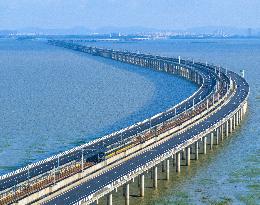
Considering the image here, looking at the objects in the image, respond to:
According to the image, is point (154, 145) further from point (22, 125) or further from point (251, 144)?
point (22, 125)

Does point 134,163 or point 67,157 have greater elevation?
point 134,163

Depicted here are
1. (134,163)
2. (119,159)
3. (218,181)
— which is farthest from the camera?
(218,181)

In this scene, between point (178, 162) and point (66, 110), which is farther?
point (66, 110)

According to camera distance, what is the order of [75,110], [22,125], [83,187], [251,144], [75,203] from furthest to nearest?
[75,110]
[22,125]
[251,144]
[83,187]
[75,203]

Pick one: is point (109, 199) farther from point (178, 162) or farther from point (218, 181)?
point (178, 162)

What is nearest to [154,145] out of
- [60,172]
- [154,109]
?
[60,172]

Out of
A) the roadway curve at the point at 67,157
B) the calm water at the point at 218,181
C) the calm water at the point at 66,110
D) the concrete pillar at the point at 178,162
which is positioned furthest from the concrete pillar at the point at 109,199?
the calm water at the point at 66,110

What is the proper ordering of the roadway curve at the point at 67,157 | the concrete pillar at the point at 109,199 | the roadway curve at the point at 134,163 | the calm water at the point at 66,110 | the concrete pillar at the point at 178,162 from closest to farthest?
the roadway curve at the point at 134,163 → the concrete pillar at the point at 109,199 → the roadway curve at the point at 67,157 → the concrete pillar at the point at 178,162 → the calm water at the point at 66,110

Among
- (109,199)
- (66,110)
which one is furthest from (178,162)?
(66,110)

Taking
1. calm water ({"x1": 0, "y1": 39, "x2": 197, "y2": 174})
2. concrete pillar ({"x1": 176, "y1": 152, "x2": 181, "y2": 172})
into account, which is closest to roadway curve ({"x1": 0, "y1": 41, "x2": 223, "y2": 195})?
calm water ({"x1": 0, "y1": 39, "x2": 197, "y2": 174})

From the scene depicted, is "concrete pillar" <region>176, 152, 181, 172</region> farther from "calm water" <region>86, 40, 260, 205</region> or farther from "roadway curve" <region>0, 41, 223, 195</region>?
"roadway curve" <region>0, 41, 223, 195</region>

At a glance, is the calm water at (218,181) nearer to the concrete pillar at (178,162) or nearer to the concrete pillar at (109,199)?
the concrete pillar at (178,162)
